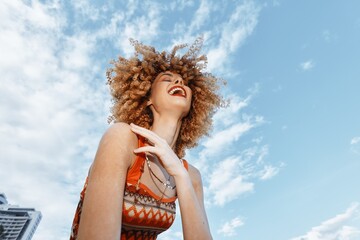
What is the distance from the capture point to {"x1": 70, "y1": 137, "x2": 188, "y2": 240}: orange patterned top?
260 centimetres

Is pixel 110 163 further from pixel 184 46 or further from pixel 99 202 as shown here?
pixel 184 46

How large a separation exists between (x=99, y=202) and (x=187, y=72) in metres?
2.70

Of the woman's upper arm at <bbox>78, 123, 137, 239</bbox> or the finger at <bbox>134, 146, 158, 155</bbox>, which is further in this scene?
the finger at <bbox>134, 146, 158, 155</bbox>

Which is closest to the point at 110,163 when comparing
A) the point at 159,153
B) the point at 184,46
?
the point at 159,153

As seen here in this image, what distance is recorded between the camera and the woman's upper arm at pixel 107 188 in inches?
80.1

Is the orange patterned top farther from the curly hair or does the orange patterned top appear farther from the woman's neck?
the curly hair

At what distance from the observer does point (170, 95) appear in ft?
11.6

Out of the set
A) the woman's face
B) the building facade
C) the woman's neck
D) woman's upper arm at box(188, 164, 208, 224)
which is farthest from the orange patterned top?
the building facade

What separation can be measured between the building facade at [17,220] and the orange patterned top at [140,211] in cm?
15882

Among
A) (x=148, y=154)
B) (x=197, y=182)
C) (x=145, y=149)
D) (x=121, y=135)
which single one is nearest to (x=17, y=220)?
(x=197, y=182)

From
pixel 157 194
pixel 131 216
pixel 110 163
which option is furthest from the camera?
pixel 157 194

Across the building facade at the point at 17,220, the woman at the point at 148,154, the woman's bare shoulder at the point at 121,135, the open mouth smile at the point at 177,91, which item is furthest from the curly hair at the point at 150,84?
the building facade at the point at 17,220

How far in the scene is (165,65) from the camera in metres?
4.15

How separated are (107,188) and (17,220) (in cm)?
16792
